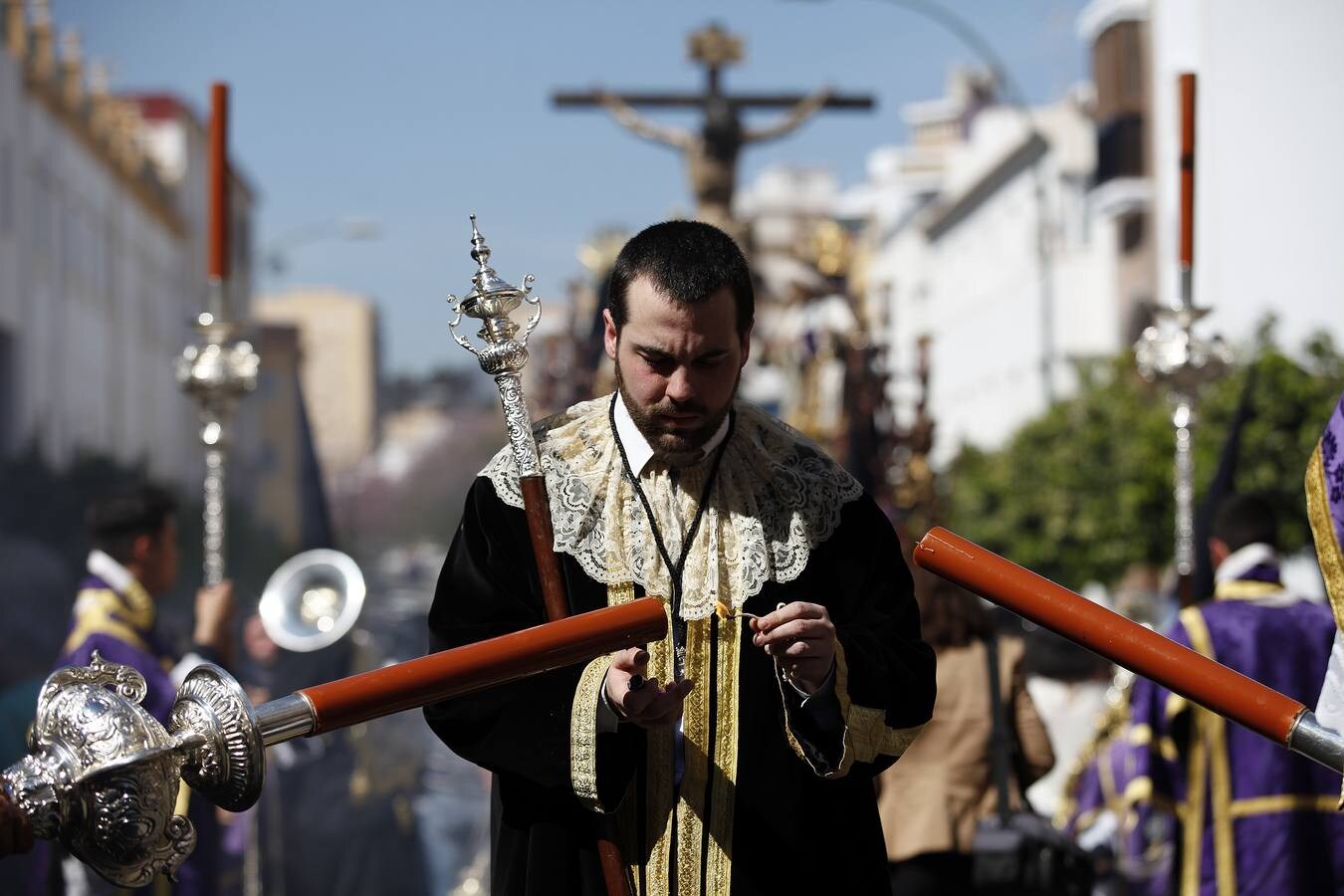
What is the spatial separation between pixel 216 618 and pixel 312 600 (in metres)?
1.43

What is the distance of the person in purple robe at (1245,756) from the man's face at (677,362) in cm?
287

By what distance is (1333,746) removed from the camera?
9.32 ft

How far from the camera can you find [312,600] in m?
7.20

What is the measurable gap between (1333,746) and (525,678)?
1.26 meters

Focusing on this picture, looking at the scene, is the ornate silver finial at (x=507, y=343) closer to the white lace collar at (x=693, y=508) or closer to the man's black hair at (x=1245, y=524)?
the white lace collar at (x=693, y=508)

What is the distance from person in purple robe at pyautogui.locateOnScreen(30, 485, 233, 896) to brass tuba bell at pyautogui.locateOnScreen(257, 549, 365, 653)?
0.78 m

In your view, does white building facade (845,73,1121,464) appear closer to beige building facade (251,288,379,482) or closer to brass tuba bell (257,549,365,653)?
brass tuba bell (257,549,365,653)

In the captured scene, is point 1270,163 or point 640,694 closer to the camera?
point 640,694

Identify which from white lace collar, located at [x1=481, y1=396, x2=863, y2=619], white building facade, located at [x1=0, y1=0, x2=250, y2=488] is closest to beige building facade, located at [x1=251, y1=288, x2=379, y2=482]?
white building facade, located at [x1=0, y1=0, x2=250, y2=488]

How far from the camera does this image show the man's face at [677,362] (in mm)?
3102

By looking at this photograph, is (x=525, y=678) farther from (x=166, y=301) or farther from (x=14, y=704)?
(x=166, y=301)

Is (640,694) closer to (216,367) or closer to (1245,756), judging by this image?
(216,367)

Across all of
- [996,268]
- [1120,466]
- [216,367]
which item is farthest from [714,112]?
[996,268]

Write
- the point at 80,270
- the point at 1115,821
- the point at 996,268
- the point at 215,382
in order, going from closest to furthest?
the point at 215,382 < the point at 1115,821 < the point at 80,270 < the point at 996,268
